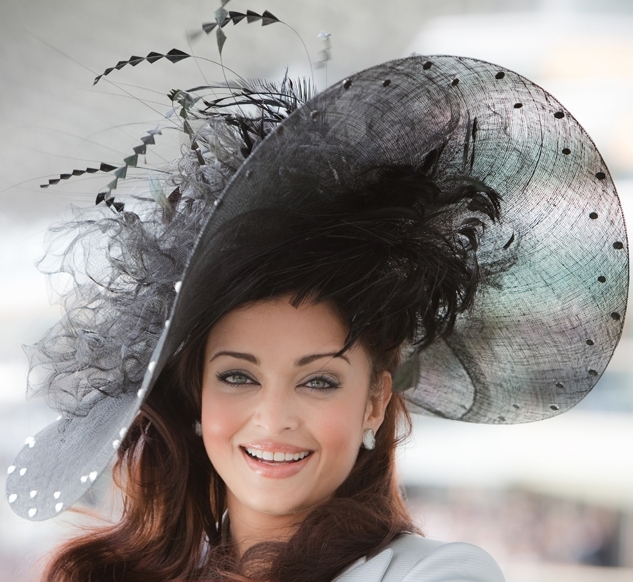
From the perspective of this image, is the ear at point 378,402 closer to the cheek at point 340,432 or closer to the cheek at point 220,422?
the cheek at point 340,432

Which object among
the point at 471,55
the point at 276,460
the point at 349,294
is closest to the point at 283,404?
the point at 276,460

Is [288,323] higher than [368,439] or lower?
higher

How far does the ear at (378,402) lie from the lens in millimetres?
1688

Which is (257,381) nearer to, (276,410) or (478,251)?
(276,410)

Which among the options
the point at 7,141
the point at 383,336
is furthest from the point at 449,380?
the point at 7,141

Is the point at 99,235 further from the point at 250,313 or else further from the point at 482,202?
the point at 482,202

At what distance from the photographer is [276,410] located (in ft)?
4.94

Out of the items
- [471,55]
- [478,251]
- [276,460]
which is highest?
[471,55]

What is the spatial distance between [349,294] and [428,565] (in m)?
0.49

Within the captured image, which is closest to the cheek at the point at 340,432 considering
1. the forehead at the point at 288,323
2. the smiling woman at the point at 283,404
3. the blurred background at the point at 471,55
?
the smiling woman at the point at 283,404

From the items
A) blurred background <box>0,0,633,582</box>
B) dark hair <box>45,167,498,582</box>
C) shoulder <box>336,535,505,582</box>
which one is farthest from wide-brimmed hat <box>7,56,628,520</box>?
blurred background <box>0,0,633,582</box>

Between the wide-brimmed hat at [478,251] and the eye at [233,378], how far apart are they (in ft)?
0.37

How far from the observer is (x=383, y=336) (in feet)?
5.28

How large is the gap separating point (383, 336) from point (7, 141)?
2.20 meters
